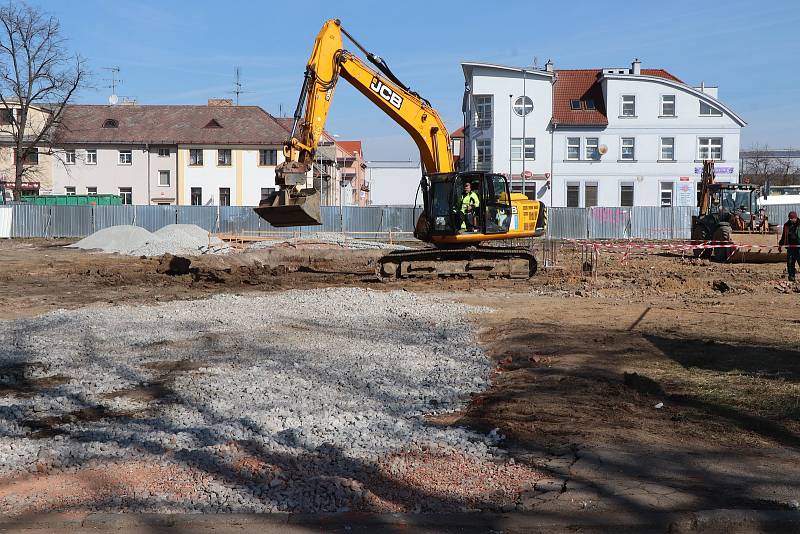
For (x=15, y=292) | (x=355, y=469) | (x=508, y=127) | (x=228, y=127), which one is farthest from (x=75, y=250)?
(x=355, y=469)

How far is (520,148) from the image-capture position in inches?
2178

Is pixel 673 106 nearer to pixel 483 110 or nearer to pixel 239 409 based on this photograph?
pixel 483 110

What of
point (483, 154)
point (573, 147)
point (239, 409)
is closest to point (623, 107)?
point (573, 147)

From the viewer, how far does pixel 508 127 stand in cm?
5528

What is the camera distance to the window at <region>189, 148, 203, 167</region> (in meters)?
59.7

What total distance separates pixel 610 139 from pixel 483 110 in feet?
27.8

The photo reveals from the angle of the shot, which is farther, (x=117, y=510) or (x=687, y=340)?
(x=687, y=340)

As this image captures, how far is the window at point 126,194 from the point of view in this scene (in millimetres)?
60719

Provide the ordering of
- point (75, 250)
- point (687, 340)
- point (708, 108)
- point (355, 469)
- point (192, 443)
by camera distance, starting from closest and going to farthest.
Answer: point (355, 469), point (192, 443), point (687, 340), point (75, 250), point (708, 108)

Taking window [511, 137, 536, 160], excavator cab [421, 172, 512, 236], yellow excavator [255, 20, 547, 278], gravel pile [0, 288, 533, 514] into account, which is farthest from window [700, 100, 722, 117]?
gravel pile [0, 288, 533, 514]

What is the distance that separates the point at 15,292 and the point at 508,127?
3975 centimetres

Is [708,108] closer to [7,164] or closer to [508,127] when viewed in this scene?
[508,127]

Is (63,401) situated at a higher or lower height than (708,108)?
lower

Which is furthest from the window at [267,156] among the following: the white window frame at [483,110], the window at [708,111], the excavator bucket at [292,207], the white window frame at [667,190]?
the excavator bucket at [292,207]
